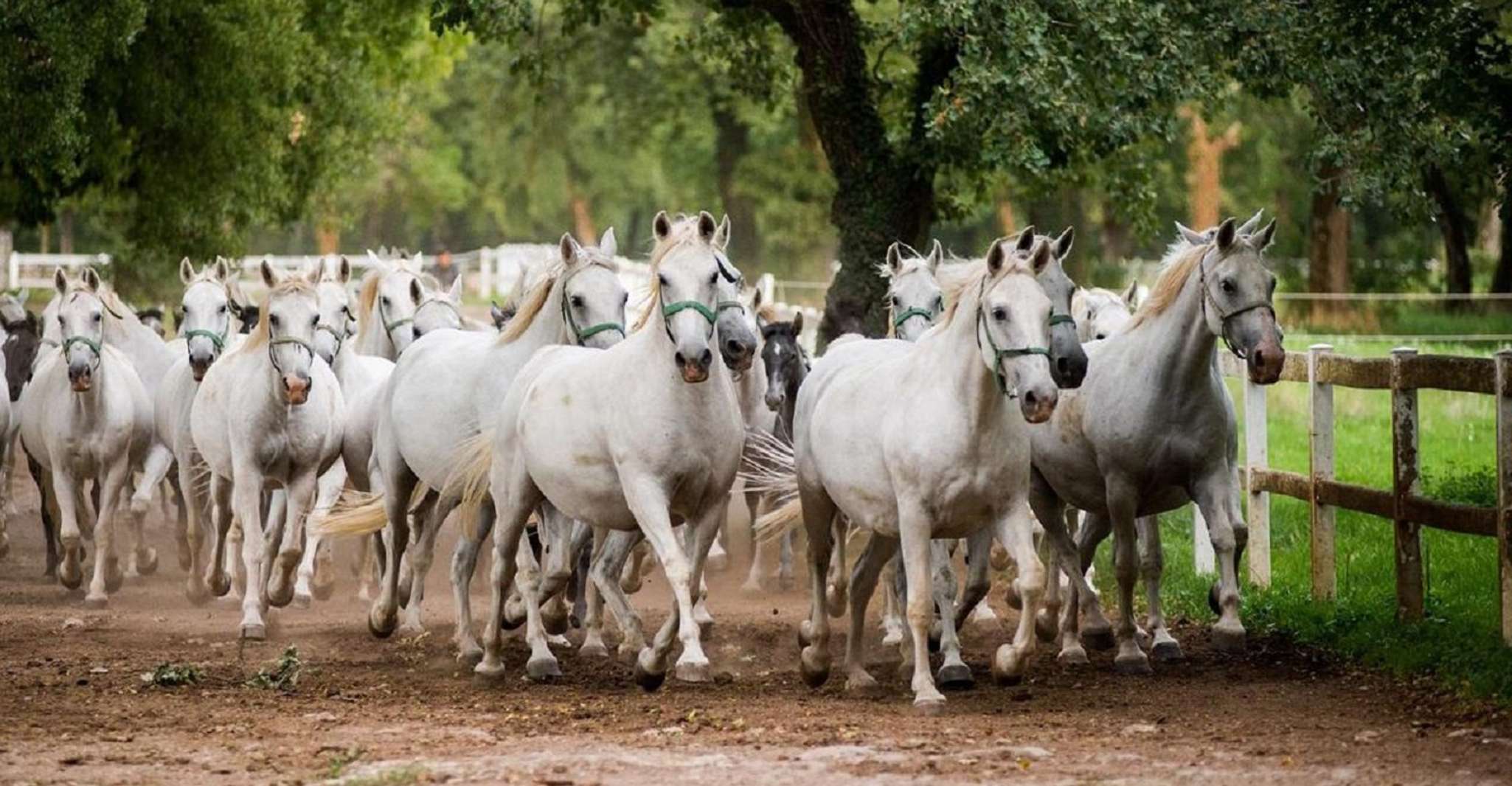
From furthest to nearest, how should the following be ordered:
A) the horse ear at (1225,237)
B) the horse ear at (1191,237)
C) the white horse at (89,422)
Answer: the white horse at (89,422) < the horse ear at (1191,237) < the horse ear at (1225,237)

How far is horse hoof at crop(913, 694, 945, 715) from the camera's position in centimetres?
919

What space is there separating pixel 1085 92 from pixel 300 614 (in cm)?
727

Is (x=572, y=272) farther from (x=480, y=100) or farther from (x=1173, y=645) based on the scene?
(x=480, y=100)

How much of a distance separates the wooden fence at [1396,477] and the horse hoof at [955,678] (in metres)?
2.44

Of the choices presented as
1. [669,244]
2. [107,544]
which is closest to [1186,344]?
[669,244]

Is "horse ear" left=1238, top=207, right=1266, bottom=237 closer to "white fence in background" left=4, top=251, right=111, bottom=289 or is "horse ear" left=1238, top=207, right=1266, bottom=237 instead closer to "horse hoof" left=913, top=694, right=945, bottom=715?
"horse hoof" left=913, top=694, right=945, bottom=715

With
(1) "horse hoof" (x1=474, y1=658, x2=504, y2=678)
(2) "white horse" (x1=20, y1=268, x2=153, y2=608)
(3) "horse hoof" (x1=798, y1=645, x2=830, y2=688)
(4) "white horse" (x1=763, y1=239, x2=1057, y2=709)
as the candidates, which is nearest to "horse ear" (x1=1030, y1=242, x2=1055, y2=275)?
(4) "white horse" (x1=763, y1=239, x2=1057, y2=709)

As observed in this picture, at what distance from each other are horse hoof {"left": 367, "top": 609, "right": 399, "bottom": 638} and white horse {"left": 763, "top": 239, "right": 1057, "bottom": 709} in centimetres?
317

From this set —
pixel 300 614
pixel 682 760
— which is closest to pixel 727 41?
pixel 300 614

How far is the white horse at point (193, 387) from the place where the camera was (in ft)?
46.8

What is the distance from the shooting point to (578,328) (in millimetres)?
11617

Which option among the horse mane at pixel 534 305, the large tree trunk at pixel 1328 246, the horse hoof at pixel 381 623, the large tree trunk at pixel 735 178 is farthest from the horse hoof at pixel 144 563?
the large tree trunk at pixel 735 178

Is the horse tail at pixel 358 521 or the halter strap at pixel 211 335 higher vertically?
the halter strap at pixel 211 335

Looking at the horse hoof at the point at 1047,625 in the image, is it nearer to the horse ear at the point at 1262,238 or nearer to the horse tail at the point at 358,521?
the horse ear at the point at 1262,238
